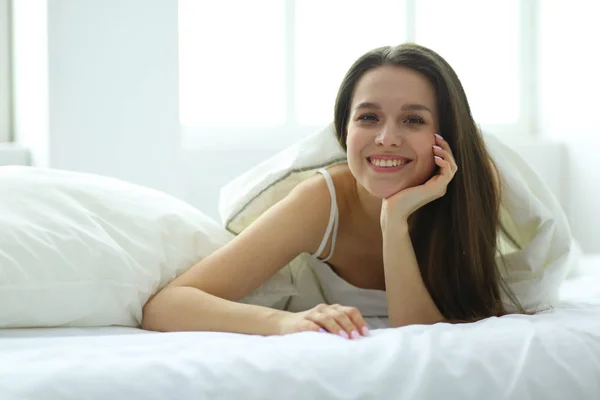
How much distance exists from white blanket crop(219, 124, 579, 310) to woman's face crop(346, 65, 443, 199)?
0.18 metres

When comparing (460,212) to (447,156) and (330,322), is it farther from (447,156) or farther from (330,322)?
(330,322)

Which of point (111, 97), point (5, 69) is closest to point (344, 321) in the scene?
point (111, 97)

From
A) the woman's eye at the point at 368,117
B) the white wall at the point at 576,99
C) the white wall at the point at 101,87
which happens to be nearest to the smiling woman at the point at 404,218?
the woman's eye at the point at 368,117

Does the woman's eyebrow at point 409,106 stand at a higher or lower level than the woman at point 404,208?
higher

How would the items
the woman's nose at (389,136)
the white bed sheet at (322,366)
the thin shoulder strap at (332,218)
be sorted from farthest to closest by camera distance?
1. the thin shoulder strap at (332,218)
2. the woman's nose at (389,136)
3. the white bed sheet at (322,366)

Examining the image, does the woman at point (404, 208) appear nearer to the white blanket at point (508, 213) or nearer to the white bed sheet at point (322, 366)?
the white blanket at point (508, 213)

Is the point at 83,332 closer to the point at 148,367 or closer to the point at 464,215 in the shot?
the point at 148,367

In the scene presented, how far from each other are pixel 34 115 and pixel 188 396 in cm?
207

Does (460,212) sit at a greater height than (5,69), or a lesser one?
lesser

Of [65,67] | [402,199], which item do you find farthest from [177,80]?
[402,199]

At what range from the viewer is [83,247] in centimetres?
150

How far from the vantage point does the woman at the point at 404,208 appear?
1640 mm

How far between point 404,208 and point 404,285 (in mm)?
149

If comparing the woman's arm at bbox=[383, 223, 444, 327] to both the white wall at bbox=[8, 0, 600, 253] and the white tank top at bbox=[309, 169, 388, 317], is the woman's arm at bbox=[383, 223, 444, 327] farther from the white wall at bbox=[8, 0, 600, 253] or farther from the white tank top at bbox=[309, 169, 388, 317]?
the white wall at bbox=[8, 0, 600, 253]
